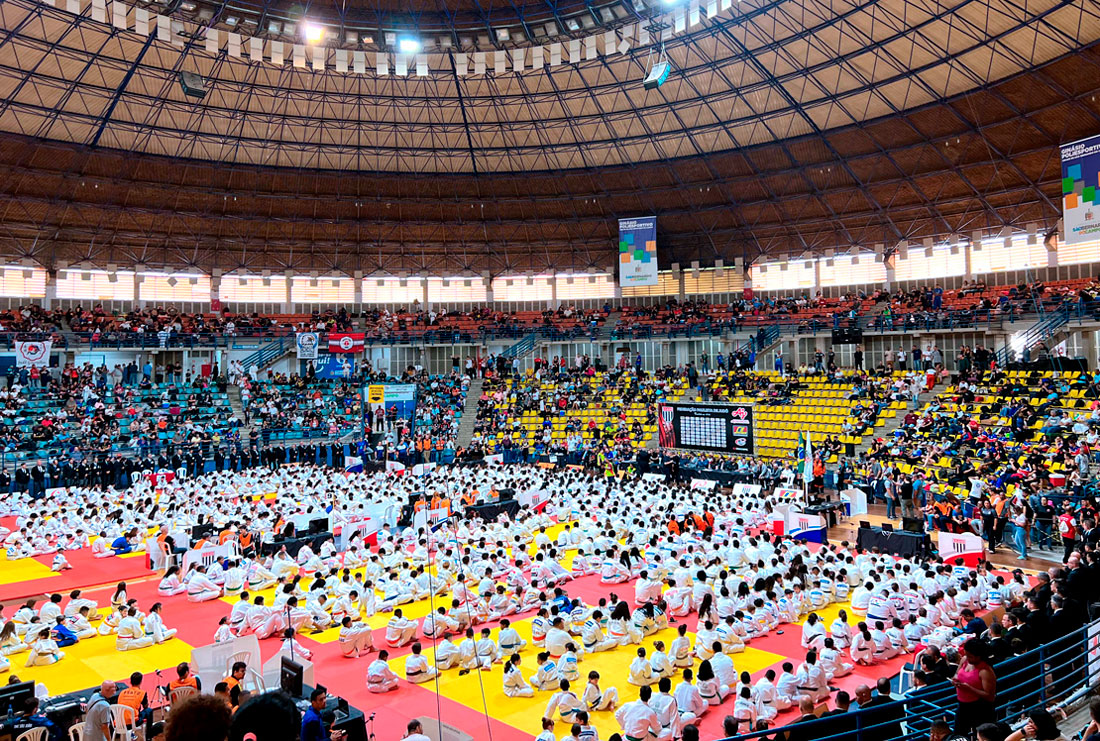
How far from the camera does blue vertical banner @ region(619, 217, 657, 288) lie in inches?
1644

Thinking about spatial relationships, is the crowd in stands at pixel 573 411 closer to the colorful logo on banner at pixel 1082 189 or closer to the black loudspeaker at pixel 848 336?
the black loudspeaker at pixel 848 336

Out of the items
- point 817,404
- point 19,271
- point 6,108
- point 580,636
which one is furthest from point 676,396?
point 19,271

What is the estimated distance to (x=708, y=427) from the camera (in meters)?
30.3

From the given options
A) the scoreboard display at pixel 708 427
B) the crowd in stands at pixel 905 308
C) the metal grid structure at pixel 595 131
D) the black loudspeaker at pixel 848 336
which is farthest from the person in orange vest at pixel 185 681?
the black loudspeaker at pixel 848 336

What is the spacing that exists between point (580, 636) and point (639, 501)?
11.9 m

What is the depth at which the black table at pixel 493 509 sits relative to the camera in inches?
1018

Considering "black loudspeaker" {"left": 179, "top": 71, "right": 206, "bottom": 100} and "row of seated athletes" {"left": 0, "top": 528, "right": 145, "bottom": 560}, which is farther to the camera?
"black loudspeaker" {"left": 179, "top": 71, "right": 206, "bottom": 100}

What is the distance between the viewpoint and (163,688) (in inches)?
438

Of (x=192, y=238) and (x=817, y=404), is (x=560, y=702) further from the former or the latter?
(x=192, y=238)

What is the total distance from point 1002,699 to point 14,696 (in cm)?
1282

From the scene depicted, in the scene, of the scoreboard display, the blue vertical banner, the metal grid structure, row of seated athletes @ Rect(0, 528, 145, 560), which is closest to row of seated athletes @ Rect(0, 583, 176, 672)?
row of seated athletes @ Rect(0, 528, 145, 560)

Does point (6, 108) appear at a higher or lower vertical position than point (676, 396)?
higher

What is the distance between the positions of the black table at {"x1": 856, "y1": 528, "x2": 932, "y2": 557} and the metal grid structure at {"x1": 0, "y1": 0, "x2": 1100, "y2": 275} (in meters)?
21.1

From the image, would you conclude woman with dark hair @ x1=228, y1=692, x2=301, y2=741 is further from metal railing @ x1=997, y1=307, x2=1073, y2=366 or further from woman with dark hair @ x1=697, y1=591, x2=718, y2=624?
metal railing @ x1=997, y1=307, x2=1073, y2=366
